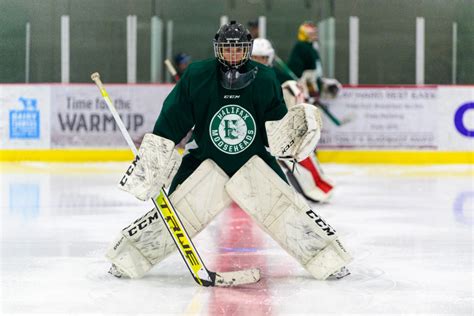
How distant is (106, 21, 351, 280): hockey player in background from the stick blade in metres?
0.19

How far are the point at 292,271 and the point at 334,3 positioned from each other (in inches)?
287

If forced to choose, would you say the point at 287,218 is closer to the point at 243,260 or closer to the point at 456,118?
the point at 243,260

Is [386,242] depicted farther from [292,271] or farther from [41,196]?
[41,196]

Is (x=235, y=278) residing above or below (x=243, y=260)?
above

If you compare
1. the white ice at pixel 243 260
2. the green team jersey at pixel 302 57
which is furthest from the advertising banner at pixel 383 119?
the white ice at pixel 243 260

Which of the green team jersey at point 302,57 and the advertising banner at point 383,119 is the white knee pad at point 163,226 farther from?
the advertising banner at point 383,119

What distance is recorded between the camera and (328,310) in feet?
9.96

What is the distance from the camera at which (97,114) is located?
9.76 meters

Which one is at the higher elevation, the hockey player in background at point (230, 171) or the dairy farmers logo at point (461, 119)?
the hockey player in background at point (230, 171)

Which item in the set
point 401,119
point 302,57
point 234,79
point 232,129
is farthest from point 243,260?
point 401,119

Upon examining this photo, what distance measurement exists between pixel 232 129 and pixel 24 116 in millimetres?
6493

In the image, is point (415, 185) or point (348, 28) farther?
point (348, 28)

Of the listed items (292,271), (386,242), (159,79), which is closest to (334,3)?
(159,79)

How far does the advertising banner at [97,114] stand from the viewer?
9727 mm
